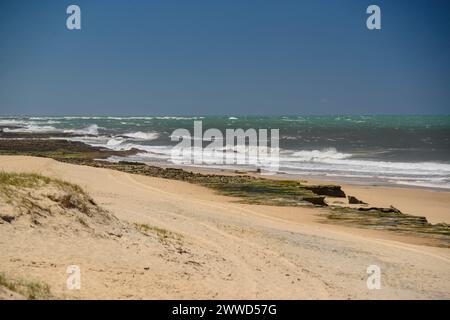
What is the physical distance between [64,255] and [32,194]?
1.70 meters

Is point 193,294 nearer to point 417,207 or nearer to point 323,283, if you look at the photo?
point 323,283

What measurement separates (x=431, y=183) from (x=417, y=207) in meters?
8.09

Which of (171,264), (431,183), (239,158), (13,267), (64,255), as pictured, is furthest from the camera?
(239,158)

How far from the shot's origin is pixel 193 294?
7.23m

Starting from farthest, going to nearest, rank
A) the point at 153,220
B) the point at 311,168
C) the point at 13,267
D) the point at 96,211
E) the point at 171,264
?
the point at 311,168 → the point at 153,220 → the point at 96,211 → the point at 171,264 → the point at 13,267

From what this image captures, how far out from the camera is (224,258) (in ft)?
30.6

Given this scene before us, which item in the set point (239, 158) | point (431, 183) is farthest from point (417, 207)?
point (239, 158)

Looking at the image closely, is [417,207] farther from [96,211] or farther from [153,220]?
[96,211]

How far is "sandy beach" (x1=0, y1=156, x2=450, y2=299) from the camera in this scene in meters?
7.29

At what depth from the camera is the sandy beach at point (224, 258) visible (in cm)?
729

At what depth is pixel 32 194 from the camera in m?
8.90
